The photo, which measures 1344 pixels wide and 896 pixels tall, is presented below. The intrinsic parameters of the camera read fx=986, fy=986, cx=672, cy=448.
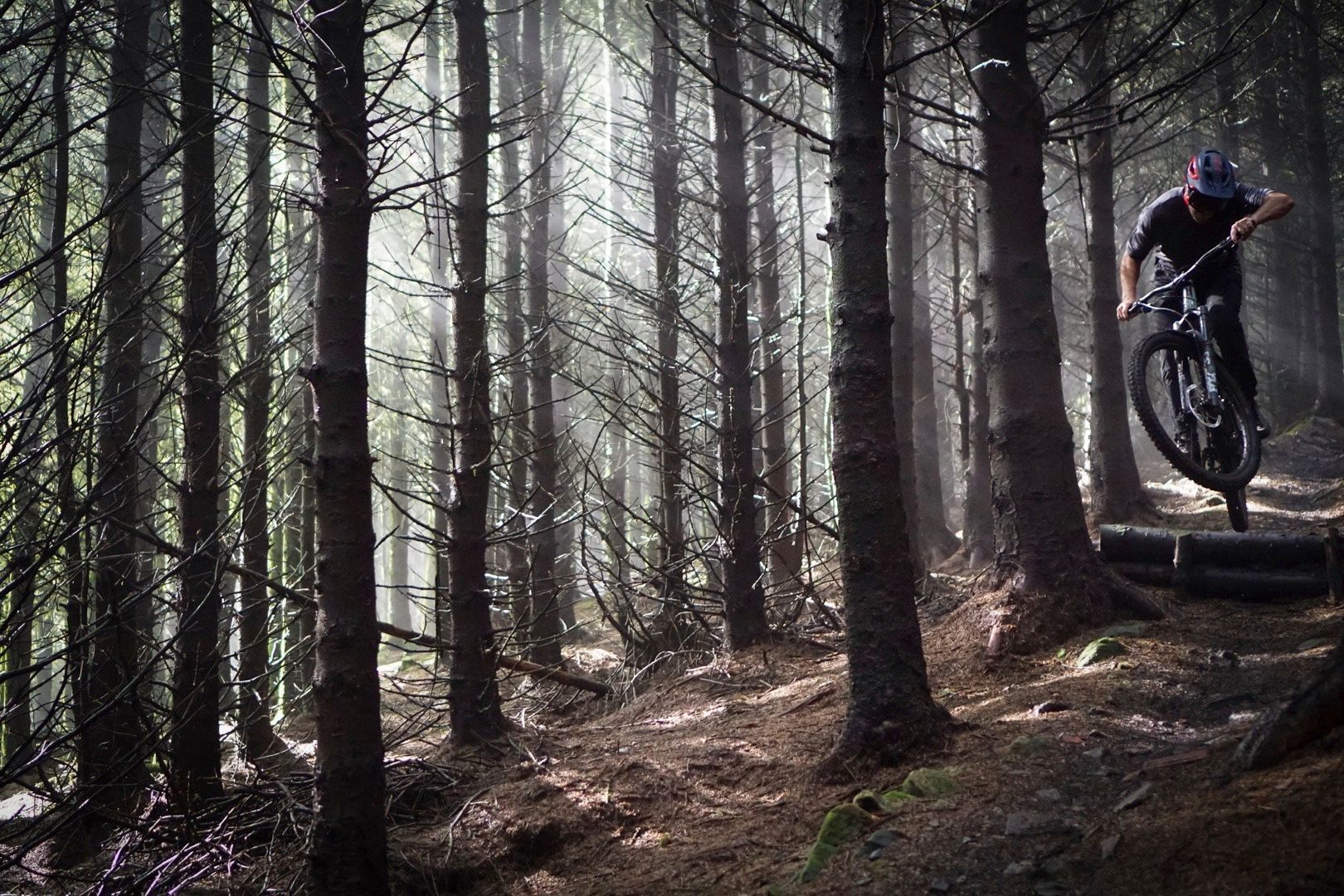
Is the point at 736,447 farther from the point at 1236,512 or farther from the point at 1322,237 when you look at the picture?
the point at 1322,237

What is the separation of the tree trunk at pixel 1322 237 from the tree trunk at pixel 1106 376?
822cm

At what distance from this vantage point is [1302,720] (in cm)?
291

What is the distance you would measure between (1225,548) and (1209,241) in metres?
2.17

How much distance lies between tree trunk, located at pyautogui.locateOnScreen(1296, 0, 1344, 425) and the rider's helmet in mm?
12572

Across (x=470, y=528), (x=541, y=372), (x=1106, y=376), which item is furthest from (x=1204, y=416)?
(x=541, y=372)

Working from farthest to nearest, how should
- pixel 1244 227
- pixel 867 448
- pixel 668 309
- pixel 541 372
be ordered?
pixel 541 372, pixel 668 309, pixel 1244 227, pixel 867 448

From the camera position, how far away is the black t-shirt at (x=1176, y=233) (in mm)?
6559

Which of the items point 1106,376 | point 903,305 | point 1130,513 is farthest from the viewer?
point 903,305

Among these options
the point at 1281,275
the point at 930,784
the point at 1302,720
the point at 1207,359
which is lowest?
the point at 930,784

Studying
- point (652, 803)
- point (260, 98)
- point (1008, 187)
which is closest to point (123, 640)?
point (652, 803)

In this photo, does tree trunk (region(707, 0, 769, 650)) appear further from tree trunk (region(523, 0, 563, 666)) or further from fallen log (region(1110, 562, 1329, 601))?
fallen log (region(1110, 562, 1329, 601))

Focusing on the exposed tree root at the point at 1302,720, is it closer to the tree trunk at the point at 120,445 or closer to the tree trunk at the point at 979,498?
the tree trunk at the point at 120,445

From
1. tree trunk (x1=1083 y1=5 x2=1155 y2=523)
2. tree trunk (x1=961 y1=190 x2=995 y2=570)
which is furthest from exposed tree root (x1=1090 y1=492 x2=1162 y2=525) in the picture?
tree trunk (x1=961 y1=190 x2=995 y2=570)

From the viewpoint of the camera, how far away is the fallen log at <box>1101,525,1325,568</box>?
5668 millimetres
